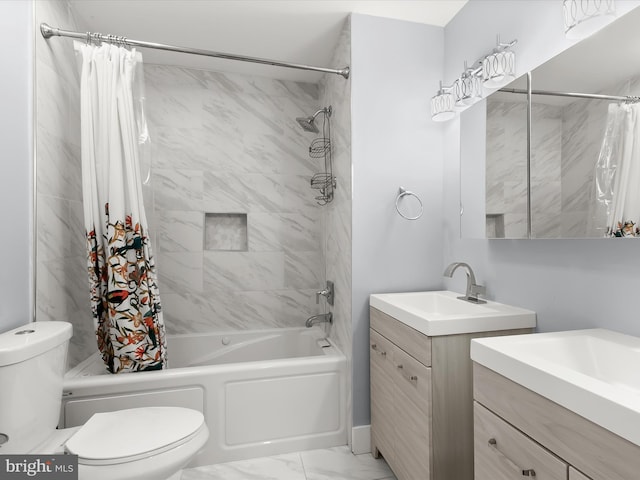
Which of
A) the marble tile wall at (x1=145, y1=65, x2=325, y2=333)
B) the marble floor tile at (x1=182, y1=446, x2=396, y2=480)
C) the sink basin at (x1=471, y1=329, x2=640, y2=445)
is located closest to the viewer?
the sink basin at (x1=471, y1=329, x2=640, y2=445)

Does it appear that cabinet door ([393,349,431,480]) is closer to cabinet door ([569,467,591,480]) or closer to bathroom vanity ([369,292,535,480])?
bathroom vanity ([369,292,535,480])

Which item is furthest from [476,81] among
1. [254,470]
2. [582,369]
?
[254,470]

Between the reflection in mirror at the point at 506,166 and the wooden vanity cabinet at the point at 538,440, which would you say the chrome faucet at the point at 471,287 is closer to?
the reflection in mirror at the point at 506,166

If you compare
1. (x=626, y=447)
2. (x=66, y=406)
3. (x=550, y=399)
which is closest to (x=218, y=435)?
(x=66, y=406)

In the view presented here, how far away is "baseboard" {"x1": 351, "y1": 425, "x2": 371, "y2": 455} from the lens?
6.43ft

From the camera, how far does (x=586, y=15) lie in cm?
111

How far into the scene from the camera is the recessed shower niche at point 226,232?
108 inches

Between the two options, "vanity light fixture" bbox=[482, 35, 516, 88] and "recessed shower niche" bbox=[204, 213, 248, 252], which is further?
"recessed shower niche" bbox=[204, 213, 248, 252]

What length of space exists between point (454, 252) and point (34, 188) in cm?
221

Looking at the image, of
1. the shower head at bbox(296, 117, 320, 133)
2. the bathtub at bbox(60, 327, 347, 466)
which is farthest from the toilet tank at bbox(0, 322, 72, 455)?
the shower head at bbox(296, 117, 320, 133)

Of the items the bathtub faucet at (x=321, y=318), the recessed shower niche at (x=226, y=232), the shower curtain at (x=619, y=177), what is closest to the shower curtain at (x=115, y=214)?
the recessed shower niche at (x=226, y=232)

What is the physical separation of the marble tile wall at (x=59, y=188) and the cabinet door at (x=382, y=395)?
1.67 metres

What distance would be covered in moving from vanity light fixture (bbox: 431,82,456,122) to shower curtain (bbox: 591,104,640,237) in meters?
0.85

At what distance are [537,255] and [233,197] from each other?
2121 millimetres
